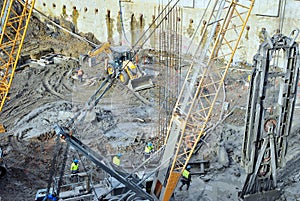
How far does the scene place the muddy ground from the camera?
11383 millimetres

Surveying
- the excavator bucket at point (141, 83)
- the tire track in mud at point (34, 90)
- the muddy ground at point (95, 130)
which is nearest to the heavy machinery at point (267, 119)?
the muddy ground at point (95, 130)

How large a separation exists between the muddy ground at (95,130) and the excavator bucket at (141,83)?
390 millimetres

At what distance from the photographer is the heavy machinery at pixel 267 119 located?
29.2 ft

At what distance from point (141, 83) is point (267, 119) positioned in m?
9.87

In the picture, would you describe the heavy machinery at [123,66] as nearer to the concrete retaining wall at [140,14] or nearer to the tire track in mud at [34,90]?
the tire track in mud at [34,90]

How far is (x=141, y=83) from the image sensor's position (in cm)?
1864

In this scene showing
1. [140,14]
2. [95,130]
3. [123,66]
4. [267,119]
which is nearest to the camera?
[267,119]

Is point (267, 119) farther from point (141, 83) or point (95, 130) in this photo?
point (141, 83)

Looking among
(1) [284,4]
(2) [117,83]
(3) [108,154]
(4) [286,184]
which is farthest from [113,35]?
(4) [286,184]

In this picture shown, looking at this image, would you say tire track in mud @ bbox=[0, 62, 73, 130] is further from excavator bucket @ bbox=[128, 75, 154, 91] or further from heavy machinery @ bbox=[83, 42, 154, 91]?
excavator bucket @ bbox=[128, 75, 154, 91]

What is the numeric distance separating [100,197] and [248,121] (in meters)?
4.33

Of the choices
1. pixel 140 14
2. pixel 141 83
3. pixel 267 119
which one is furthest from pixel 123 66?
pixel 267 119

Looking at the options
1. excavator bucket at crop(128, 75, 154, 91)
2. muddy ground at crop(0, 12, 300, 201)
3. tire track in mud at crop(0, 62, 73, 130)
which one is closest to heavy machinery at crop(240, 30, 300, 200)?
muddy ground at crop(0, 12, 300, 201)

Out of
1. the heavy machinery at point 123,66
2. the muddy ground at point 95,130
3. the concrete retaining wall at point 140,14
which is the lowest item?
the muddy ground at point 95,130
